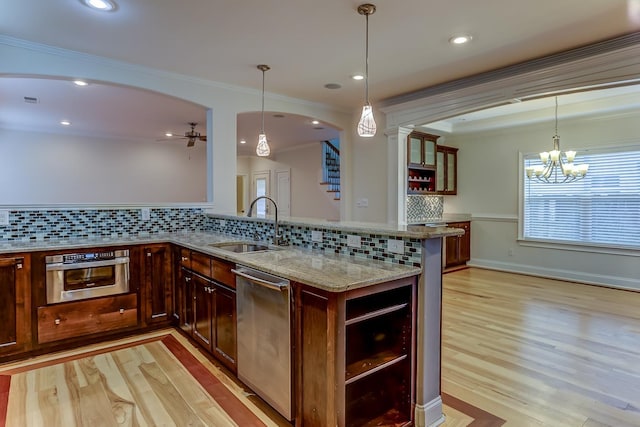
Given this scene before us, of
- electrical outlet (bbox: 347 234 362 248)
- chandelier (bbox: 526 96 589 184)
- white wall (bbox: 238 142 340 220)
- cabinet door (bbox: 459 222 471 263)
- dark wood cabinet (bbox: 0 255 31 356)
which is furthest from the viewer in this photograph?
white wall (bbox: 238 142 340 220)

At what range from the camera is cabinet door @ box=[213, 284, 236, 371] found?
2536 millimetres

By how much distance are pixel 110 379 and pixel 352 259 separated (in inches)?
77.4

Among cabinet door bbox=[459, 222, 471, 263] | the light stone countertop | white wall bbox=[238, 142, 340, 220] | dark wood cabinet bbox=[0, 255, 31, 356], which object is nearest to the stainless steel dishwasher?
the light stone countertop

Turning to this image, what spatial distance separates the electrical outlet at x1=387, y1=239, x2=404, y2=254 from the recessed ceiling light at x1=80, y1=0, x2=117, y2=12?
255cm

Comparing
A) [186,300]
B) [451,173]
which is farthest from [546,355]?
[451,173]

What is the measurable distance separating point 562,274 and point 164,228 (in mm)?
5999

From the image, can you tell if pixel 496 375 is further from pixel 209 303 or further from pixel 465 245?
pixel 465 245

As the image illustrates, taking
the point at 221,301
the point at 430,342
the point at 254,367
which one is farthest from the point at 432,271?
the point at 221,301

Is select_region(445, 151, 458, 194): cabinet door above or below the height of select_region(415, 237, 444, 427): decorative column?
above

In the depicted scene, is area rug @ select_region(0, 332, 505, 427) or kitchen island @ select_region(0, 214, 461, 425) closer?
kitchen island @ select_region(0, 214, 461, 425)

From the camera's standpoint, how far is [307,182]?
9.08m

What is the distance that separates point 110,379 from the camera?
259 centimetres

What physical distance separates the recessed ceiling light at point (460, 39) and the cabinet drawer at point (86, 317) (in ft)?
12.3

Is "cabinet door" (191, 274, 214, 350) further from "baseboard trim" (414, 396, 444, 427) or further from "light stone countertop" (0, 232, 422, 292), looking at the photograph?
"baseboard trim" (414, 396, 444, 427)
